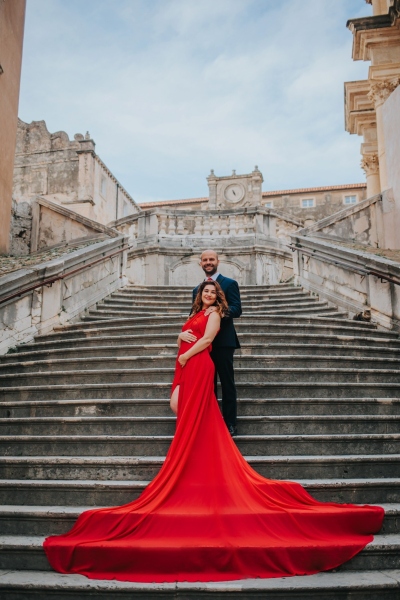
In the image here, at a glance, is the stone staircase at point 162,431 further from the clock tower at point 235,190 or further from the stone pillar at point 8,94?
the clock tower at point 235,190

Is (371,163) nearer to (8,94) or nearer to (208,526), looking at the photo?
(8,94)

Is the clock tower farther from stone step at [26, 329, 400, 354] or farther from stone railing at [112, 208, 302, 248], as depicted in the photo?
stone step at [26, 329, 400, 354]

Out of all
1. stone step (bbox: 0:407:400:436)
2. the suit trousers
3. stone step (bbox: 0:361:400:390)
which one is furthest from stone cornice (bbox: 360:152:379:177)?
the suit trousers

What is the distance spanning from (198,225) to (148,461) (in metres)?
12.5

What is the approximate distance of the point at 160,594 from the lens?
10.4 ft

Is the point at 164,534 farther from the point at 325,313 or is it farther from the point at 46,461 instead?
the point at 325,313

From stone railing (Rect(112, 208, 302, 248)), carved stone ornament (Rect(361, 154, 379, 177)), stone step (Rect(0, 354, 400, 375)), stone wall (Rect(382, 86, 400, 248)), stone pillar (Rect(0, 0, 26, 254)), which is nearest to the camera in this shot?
stone step (Rect(0, 354, 400, 375))

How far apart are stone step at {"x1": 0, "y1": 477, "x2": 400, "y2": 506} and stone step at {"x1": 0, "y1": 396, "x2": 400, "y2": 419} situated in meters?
1.01

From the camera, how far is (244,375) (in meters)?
5.84

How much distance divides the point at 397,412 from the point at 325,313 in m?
3.44

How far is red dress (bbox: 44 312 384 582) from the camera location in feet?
10.9


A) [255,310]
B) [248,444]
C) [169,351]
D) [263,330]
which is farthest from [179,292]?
[248,444]

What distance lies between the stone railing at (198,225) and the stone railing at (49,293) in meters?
6.05

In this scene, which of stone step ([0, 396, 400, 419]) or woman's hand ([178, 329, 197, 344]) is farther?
stone step ([0, 396, 400, 419])
